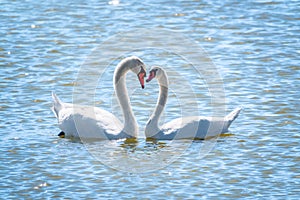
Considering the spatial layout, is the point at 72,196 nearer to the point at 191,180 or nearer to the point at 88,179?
the point at 88,179

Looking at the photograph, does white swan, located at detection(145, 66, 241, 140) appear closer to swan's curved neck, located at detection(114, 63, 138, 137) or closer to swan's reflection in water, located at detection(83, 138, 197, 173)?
swan's reflection in water, located at detection(83, 138, 197, 173)

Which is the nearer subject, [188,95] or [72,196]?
[72,196]

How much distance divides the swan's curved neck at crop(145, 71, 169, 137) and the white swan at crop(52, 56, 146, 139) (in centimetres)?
19

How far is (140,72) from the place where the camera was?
39.5 feet

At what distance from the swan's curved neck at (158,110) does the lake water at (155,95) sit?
0.20 meters

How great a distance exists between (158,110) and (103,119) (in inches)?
28.0

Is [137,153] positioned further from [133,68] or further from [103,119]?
[133,68]

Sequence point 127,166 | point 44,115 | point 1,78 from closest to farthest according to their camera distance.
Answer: point 127,166
point 44,115
point 1,78

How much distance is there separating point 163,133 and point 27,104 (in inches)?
87.9

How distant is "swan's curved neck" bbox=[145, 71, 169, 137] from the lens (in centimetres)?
1178

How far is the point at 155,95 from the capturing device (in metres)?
13.4

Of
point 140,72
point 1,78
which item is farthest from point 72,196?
point 1,78

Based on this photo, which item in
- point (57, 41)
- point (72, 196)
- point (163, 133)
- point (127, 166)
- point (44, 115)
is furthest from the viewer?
point (57, 41)

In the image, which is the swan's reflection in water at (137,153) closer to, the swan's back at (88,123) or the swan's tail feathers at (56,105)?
the swan's back at (88,123)
